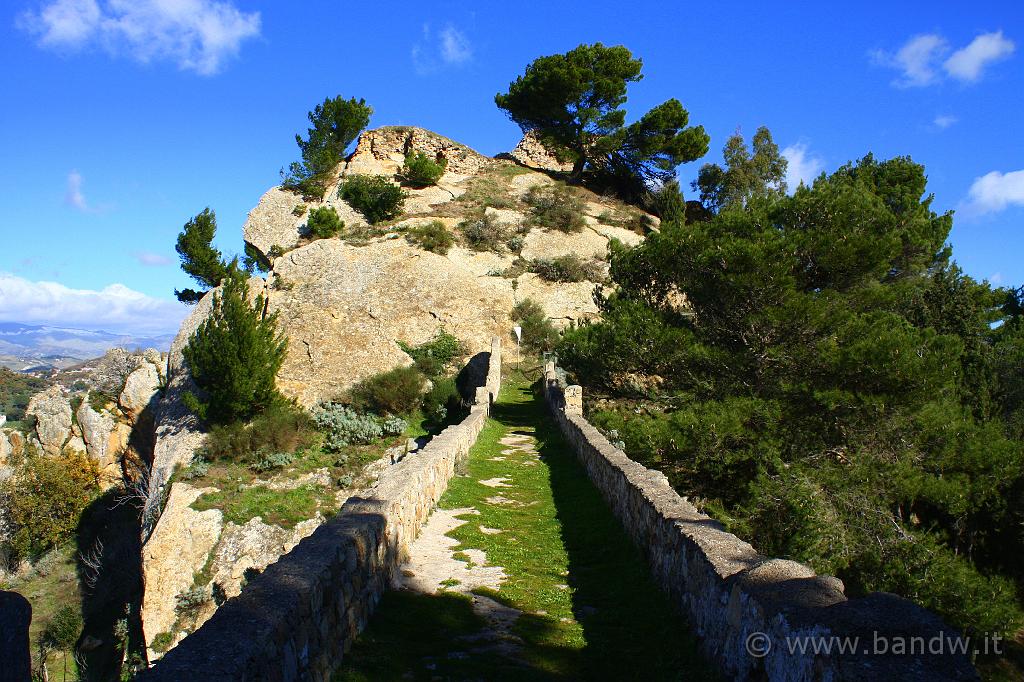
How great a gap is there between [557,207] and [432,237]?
8.44 metres

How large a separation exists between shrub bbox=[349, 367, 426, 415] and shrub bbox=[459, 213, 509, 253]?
12.1 meters

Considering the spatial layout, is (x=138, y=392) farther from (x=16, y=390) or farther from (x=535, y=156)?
(x=16, y=390)

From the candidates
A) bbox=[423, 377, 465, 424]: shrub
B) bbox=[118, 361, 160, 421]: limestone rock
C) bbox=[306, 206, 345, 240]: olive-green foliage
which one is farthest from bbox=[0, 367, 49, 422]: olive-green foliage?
bbox=[423, 377, 465, 424]: shrub

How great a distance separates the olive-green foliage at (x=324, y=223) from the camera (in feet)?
111

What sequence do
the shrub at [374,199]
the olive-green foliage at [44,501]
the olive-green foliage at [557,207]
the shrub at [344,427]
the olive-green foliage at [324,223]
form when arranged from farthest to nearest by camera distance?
1. the shrub at [374,199]
2. the olive-green foliage at [557,207]
3. the olive-green foliage at [324,223]
4. the olive-green foliage at [44,501]
5. the shrub at [344,427]

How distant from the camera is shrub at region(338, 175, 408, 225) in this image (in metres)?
35.9

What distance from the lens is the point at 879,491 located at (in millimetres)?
11656

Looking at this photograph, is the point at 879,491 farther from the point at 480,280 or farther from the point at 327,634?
the point at 480,280

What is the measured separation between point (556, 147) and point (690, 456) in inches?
1348

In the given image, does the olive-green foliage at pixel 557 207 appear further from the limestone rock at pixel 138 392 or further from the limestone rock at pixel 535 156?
the limestone rock at pixel 138 392

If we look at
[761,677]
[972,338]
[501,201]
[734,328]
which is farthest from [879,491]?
[501,201]

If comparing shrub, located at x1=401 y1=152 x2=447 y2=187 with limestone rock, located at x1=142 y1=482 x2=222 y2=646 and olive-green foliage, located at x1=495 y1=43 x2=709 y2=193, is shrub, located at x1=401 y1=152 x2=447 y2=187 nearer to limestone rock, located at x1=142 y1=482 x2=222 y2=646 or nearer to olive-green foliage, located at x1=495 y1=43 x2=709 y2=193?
olive-green foliage, located at x1=495 y1=43 x2=709 y2=193

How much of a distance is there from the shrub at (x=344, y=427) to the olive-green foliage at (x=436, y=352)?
380 centimetres

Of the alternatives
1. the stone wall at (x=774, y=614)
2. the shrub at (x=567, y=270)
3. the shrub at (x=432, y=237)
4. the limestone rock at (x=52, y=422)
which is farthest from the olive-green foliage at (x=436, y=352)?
the stone wall at (x=774, y=614)
